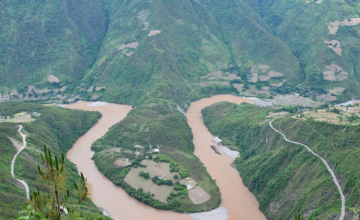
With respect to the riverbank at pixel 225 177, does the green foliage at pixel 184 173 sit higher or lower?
higher

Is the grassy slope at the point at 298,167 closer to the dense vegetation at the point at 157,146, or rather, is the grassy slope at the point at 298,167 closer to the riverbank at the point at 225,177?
the riverbank at the point at 225,177

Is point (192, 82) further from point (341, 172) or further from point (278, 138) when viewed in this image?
point (341, 172)

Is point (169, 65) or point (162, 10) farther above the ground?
point (162, 10)

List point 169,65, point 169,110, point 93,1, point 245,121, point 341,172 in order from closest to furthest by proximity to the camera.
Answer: point 341,172 < point 245,121 < point 169,110 < point 169,65 < point 93,1

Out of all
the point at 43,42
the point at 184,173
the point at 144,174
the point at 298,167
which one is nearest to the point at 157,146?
the point at 144,174

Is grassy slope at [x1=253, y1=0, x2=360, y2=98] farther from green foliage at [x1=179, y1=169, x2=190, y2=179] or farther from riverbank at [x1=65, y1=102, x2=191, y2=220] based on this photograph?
riverbank at [x1=65, y1=102, x2=191, y2=220]

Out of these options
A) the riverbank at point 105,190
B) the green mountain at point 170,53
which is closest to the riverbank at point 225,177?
the riverbank at point 105,190

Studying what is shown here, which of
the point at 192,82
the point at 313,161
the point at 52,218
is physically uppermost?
the point at 52,218

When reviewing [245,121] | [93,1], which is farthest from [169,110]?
[93,1]
